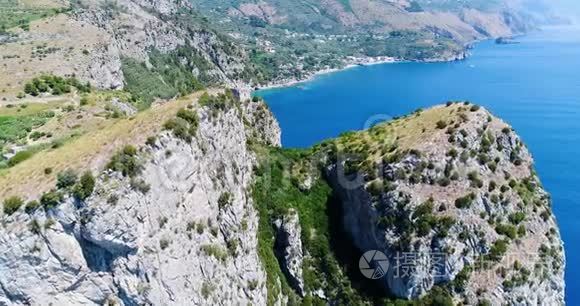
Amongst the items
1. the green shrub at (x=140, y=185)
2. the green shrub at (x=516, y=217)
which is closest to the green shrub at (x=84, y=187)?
the green shrub at (x=140, y=185)

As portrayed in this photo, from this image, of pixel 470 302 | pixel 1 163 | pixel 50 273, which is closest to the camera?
pixel 50 273

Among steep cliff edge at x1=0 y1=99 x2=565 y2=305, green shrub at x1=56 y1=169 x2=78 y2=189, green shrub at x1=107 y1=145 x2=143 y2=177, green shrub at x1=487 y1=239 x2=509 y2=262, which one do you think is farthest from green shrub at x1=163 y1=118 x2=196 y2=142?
green shrub at x1=487 y1=239 x2=509 y2=262

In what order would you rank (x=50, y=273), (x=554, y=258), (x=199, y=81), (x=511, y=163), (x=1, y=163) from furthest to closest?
(x=199, y=81)
(x=511, y=163)
(x=554, y=258)
(x=1, y=163)
(x=50, y=273)

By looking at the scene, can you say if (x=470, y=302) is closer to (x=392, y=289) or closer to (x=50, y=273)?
(x=392, y=289)

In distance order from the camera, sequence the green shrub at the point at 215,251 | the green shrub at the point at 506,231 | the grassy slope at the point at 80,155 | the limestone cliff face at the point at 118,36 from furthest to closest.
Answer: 1. the limestone cliff face at the point at 118,36
2. the green shrub at the point at 506,231
3. the green shrub at the point at 215,251
4. the grassy slope at the point at 80,155

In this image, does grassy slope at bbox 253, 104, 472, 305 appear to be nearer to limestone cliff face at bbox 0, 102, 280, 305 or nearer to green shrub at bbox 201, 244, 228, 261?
limestone cliff face at bbox 0, 102, 280, 305

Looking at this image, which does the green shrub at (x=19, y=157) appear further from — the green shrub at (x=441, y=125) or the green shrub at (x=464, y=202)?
the green shrub at (x=441, y=125)

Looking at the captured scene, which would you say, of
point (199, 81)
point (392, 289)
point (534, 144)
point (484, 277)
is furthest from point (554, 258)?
point (199, 81)
